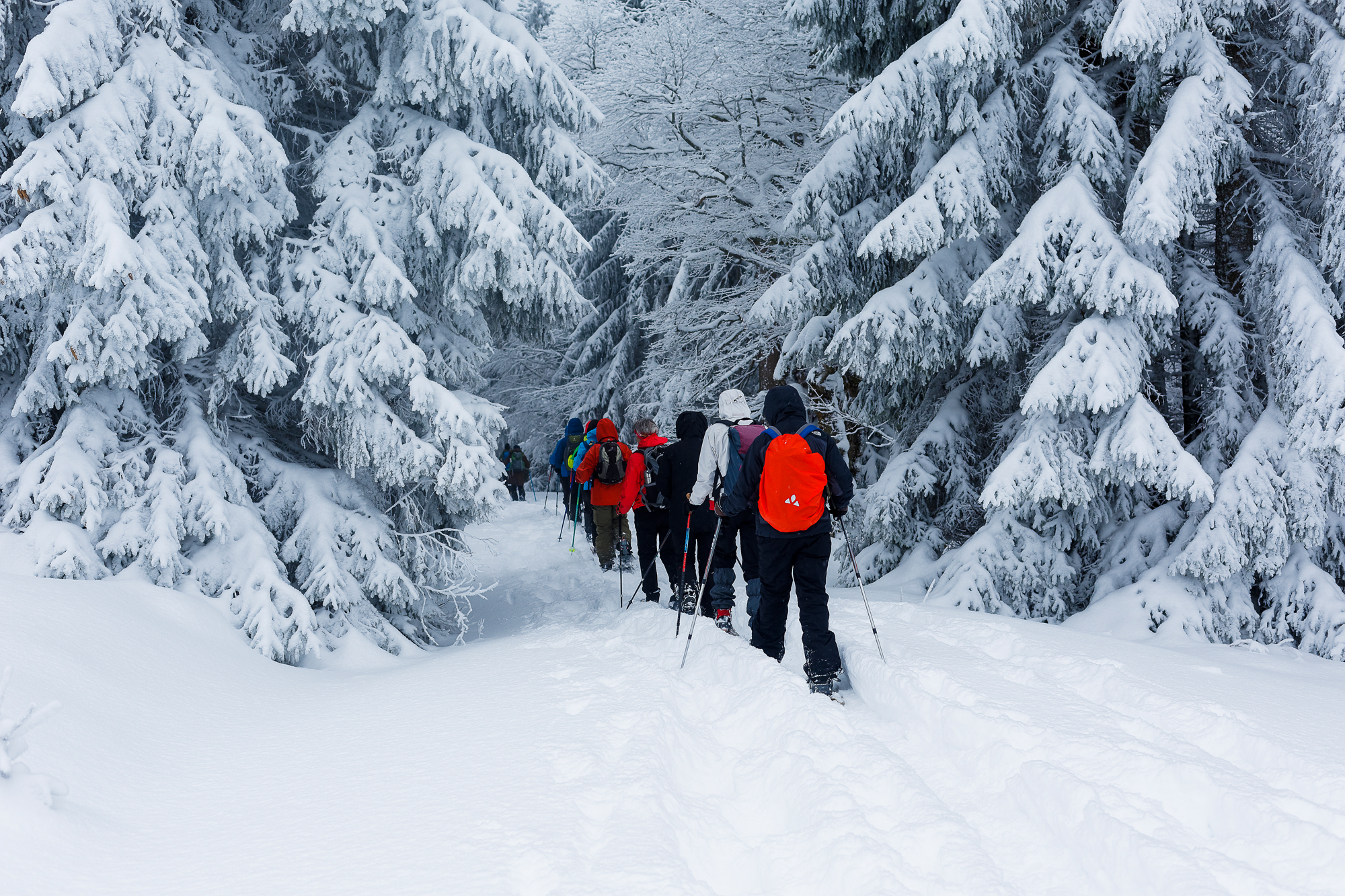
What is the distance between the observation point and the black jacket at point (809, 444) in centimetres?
594

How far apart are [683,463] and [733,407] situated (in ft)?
6.92

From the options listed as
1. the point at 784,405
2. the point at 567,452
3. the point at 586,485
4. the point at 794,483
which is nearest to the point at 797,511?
the point at 794,483

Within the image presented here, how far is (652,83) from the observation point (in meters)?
14.9

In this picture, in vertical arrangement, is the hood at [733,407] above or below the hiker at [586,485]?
above

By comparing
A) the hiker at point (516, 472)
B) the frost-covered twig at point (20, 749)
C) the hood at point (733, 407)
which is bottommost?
the hiker at point (516, 472)

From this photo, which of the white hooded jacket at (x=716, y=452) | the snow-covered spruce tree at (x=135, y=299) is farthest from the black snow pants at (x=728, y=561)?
the snow-covered spruce tree at (x=135, y=299)

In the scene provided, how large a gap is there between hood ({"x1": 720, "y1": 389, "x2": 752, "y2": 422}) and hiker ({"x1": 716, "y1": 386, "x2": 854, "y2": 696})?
2.33 feet

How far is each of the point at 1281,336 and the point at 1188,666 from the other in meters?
3.08

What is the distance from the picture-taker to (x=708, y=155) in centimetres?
1439

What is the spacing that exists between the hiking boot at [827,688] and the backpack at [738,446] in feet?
5.24

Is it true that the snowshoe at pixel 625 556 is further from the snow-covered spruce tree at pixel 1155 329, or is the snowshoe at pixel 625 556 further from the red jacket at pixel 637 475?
the snow-covered spruce tree at pixel 1155 329

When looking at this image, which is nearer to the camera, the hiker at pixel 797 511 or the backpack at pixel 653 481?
the hiker at pixel 797 511

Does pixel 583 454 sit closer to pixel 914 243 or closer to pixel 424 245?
pixel 424 245

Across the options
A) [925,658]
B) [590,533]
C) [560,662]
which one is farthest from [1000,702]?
[590,533]
